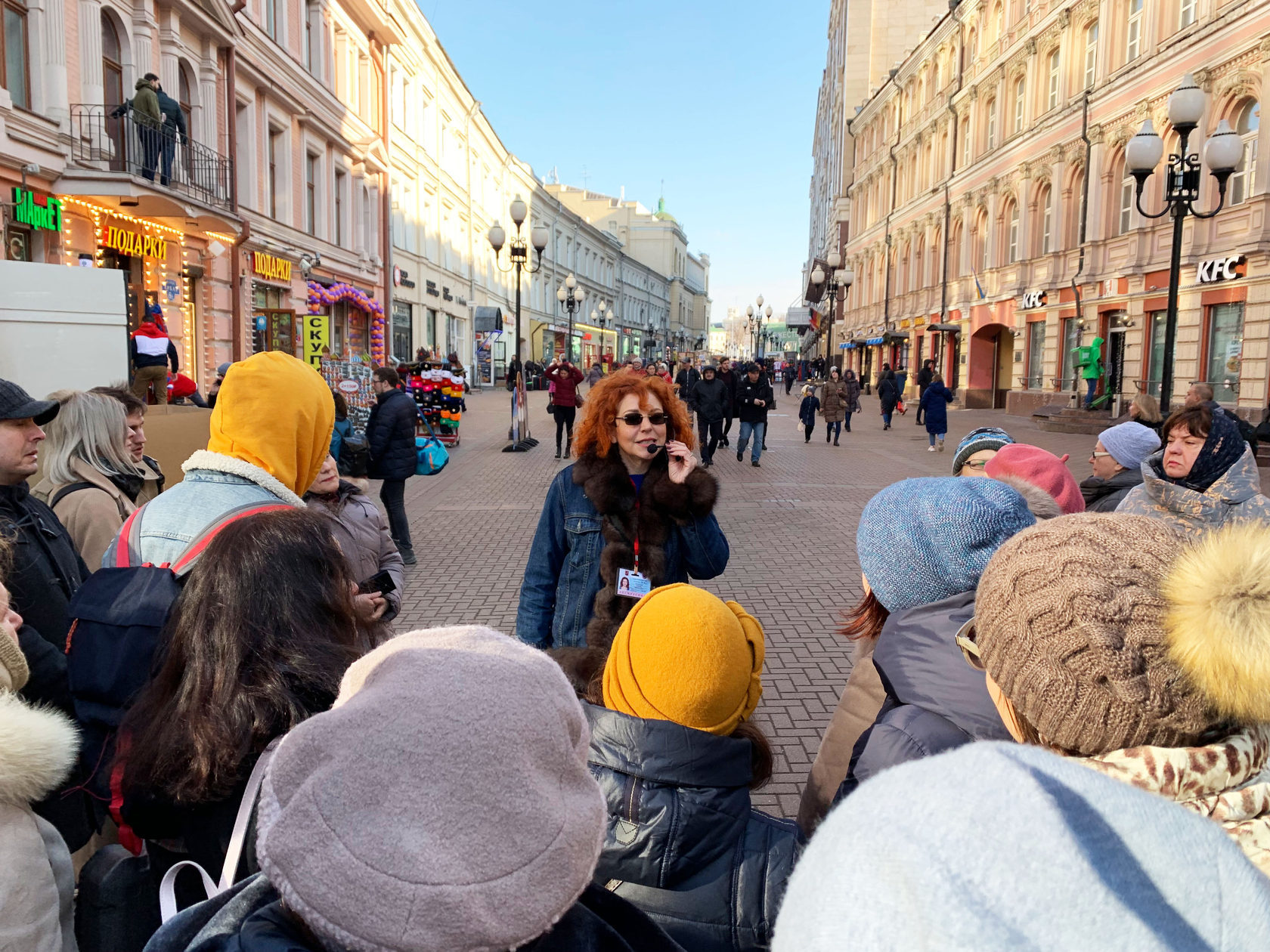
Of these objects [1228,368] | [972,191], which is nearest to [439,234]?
[972,191]

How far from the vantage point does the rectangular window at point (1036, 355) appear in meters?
29.0

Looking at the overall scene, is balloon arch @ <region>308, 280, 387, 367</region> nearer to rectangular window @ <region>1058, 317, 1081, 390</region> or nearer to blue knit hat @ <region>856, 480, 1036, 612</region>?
blue knit hat @ <region>856, 480, 1036, 612</region>

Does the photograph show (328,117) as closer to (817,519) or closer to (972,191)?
(817,519)

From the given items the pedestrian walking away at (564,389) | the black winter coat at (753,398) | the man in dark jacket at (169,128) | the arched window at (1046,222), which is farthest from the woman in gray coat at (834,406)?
the man in dark jacket at (169,128)

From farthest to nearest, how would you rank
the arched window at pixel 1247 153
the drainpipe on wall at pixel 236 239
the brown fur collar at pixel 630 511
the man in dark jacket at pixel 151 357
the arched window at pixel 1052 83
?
1. the arched window at pixel 1052 83
2. the drainpipe on wall at pixel 236 239
3. the arched window at pixel 1247 153
4. the man in dark jacket at pixel 151 357
5. the brown fur collar at pixel 630 511

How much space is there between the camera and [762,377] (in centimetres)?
1609

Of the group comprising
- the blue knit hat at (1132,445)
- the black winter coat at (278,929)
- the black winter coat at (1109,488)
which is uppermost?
the blue knit hat at (1132,445)

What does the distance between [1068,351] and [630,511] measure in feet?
92.1

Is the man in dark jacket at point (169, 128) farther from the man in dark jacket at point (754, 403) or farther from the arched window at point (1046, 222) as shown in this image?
the arched window at point (1046, 222)

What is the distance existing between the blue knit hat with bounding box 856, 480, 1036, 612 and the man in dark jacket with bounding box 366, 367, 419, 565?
262 inches

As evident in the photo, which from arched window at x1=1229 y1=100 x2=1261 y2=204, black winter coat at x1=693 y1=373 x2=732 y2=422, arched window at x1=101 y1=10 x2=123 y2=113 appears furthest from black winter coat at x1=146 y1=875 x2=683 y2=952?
arched window at x1=1229 y1=100 x2=1261 y2=204

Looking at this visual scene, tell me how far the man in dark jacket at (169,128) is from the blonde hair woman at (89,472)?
13109mm

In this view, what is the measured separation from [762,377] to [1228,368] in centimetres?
1179

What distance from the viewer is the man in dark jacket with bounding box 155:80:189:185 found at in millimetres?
14867
